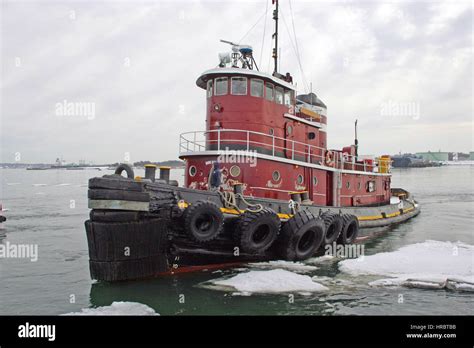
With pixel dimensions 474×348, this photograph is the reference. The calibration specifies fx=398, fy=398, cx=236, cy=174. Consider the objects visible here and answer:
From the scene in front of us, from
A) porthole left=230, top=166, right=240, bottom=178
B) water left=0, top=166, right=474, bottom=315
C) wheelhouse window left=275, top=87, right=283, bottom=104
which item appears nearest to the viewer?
water left=0, top=166, right=474, bottom=315

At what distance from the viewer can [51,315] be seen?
27.0ft

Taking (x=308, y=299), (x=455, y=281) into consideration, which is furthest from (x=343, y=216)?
(x=308, y=299)

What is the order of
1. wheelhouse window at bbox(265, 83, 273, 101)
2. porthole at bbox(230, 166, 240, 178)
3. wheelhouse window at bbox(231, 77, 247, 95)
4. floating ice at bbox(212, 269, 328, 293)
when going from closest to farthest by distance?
floating ice at bbox(212, 269, 328, 293), porthole at bbox(230, 166, 240, 178), wheelhouse window at bbox(231, 77, 247, 95), wheelhouse window at bbox(265, 83, 273, 101)

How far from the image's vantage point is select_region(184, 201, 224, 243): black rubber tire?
9844 mm

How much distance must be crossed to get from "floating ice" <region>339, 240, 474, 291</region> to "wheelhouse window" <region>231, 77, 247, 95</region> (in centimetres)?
624

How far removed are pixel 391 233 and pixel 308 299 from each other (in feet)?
39.6

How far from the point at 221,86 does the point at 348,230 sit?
268 inches

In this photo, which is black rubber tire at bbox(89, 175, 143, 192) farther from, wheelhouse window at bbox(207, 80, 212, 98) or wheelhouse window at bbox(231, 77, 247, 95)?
wheelhouse window at bbox(207, 80, 212, 98)

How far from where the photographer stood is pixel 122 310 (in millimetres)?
8125

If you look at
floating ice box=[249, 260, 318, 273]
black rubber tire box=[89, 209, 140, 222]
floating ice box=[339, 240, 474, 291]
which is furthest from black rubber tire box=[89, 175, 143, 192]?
floating ice box=[339, 240, 474, 291]

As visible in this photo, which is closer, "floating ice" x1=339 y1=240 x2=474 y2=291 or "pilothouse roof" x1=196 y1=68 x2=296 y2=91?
"floating ice" x1=339 y1=240 x2=474 y2=291

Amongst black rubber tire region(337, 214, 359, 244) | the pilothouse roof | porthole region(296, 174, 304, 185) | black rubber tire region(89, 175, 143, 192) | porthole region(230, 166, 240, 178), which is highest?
the pilothouse roof

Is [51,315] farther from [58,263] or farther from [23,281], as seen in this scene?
[58,263]

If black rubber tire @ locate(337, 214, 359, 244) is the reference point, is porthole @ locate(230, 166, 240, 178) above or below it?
above
